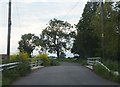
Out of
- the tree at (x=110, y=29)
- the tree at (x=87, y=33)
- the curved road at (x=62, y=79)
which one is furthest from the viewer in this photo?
the tree at (x=87, y=33)

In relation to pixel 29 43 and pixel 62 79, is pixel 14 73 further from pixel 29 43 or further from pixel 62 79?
pixel 29 43

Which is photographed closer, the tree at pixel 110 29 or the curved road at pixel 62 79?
the curved road at pixel 62 79

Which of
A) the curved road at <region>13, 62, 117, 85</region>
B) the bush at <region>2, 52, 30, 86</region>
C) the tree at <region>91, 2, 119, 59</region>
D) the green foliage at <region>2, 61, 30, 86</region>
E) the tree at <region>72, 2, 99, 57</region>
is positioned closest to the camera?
the green foliage at <region>2, 61, 30, 86</region>

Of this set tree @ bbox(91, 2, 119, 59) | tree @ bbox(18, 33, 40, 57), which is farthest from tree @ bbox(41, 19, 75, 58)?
tree @ bbox(91, 2, 119, 59)

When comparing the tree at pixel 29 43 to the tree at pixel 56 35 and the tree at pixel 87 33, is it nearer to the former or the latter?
the tree at pixel 56 35

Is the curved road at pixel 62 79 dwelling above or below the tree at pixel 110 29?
below

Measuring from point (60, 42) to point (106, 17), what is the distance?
74.5 m

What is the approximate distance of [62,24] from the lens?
4621 inches

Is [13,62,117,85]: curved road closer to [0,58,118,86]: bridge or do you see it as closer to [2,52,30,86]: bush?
[0,58,118,86]: bridge

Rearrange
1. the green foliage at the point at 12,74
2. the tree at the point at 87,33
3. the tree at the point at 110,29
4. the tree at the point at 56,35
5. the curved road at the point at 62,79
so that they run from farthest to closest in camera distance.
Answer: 1. the tree at the point at 56,35
2. the tree at the point at 87,33
3. the tree at the point at 110,29
4. the curved road at the point at 62,79
5. the green foliage at the point at 12,74

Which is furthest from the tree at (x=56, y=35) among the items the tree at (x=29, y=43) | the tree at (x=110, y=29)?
the tree at (x=110, y=29)

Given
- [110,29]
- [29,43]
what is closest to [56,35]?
[29,43]

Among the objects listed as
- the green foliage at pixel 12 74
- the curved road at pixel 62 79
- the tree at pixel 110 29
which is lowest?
the curved road at pixel 62 79

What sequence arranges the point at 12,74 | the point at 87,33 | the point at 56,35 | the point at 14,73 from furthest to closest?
the point at 56,35 < the point at 87,33 < the point at 14,73 < the point at 12,74
